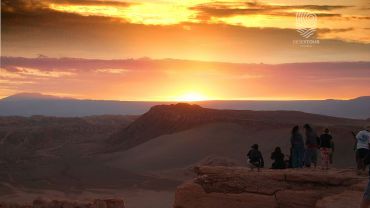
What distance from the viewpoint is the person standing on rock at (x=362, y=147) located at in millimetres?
12609

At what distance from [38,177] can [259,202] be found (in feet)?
72.4

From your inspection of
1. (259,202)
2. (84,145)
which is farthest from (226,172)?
(84,145)

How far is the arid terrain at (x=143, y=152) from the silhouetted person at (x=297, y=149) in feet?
28.4

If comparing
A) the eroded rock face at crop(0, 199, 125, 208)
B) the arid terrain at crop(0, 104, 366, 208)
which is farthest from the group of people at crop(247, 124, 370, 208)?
the arid terrain at crop(0, 104, 366, 208)

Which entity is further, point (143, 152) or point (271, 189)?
point (143, 152)

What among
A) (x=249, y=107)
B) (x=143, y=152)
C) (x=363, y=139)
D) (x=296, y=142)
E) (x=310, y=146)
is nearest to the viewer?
(x=363, y=139)

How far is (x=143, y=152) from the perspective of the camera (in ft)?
131

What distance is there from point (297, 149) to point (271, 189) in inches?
136

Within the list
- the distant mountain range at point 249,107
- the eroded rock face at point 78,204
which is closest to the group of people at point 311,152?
the eroded rock face at point 78,204

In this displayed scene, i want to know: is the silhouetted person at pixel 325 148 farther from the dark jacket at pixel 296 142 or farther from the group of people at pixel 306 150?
the dark jacket at pixel 296 142

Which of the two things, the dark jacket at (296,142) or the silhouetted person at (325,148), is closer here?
the silhouetted person at (325,148)

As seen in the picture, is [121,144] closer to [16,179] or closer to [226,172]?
[16,179]

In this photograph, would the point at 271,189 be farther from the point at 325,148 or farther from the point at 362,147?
the point at 325,148

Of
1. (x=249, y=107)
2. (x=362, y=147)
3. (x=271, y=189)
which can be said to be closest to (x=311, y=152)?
(x=362, y=147)
